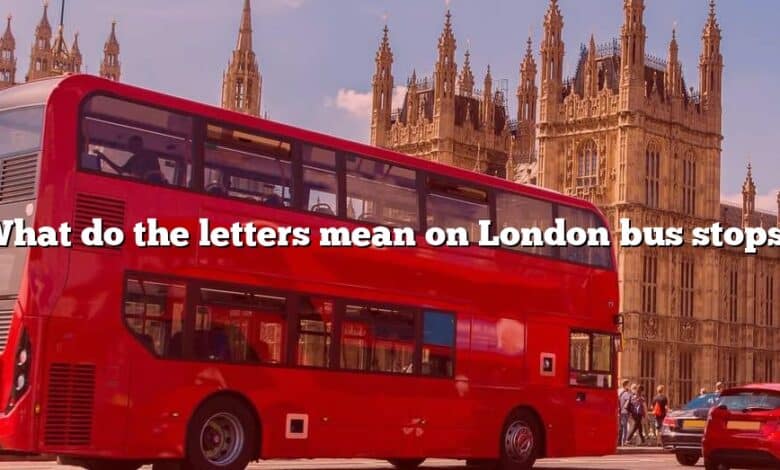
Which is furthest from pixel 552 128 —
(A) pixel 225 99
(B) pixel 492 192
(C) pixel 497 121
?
(B) pixel 492 192

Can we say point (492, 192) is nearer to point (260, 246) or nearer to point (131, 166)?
point (260, 246)

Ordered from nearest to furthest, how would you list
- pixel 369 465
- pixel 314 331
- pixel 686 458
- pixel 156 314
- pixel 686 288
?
pixel 156 314
pixel 314 331
pixel 369 465
pixel 686 458
pixel 686 288

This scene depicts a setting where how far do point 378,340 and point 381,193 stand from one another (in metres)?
1.88

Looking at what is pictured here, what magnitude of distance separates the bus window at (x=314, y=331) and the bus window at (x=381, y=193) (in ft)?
4.48

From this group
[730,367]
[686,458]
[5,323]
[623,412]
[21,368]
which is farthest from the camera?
[730,367]

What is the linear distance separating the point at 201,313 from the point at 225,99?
59.1 metres

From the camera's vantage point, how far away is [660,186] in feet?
193

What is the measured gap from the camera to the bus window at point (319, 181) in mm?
16203

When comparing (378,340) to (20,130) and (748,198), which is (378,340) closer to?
(20,130)

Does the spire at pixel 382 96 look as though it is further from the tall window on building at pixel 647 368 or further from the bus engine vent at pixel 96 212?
the bus engine vent at pixel 96 212

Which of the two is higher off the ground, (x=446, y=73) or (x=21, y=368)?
(x=446, y=73)

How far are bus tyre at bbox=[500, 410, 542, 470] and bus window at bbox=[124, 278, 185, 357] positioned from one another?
6359 millimetres

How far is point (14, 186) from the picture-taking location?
1387 cm

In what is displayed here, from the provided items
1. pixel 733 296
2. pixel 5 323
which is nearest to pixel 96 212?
pixel 5 323
